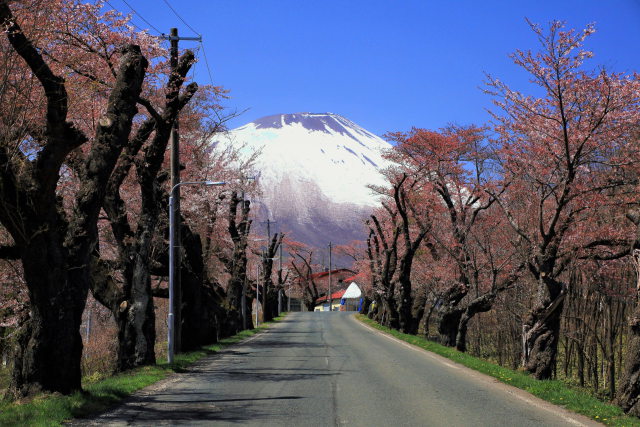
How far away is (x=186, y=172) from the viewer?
30016mm

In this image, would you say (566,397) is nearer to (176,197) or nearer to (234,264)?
(176,197)

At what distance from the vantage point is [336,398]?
12703 millimetres

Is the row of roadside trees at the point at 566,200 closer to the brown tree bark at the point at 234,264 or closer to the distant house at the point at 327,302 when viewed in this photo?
the brown tree bark at the point at 234,264

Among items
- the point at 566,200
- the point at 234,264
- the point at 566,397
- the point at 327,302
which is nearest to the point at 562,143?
the point at 566,200

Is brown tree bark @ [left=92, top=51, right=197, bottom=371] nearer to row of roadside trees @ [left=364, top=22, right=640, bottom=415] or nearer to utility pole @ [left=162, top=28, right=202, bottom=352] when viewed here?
utility pole @ [left=162, top=28, right=202, bottom=352]

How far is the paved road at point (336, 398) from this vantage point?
10312 mm

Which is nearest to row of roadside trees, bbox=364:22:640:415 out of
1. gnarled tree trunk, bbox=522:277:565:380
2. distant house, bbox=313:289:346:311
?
gnarled tree trunk, bbox=522:277:565:380

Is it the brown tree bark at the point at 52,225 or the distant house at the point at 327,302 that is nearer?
the brown tree bark at the point at 52,225

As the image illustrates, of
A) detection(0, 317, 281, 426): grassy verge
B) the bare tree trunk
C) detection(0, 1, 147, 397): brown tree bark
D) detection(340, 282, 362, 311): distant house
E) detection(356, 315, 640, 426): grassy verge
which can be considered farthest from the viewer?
detection(340, 282, 362, 311): distant house

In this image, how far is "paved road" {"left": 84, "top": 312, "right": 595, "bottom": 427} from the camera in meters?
10.3

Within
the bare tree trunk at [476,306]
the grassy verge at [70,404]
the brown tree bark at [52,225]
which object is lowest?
the grassy verge at [70,404]

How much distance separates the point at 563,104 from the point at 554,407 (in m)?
9.72

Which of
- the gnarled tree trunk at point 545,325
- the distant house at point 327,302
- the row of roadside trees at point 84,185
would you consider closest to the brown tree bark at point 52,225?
the row of roadside trees at point 84,185

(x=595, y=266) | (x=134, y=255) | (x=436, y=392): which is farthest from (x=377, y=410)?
(x=595, y=266)
